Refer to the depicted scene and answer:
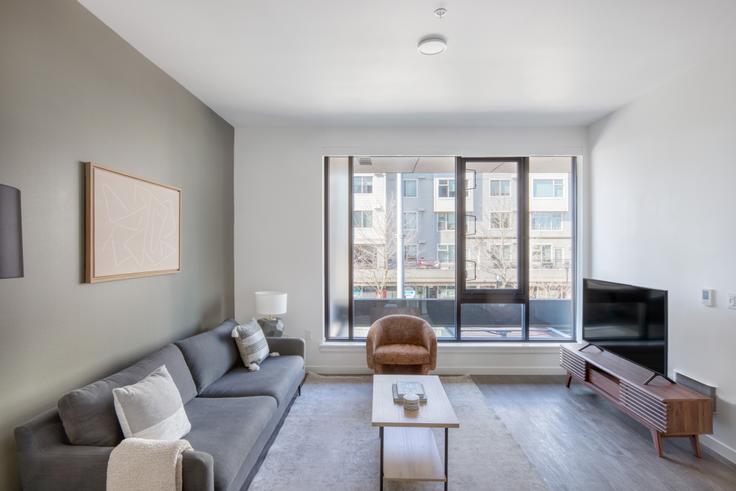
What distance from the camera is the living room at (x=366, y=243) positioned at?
73.7 inches

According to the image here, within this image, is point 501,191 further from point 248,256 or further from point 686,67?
point 248,256

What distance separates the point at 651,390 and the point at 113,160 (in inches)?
160

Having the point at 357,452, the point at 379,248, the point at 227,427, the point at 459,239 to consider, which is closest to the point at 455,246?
the point at 459,239

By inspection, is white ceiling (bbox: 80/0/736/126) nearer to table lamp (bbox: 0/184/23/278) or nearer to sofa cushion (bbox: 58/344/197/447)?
table lamp (bbox: 0/184/23/278)

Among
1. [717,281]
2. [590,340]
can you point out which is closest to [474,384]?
[590,340]

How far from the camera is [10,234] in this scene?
1146mm

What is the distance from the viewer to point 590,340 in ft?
11.9

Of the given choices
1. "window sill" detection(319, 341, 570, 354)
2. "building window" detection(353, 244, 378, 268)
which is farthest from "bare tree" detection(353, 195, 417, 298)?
"window sill" detection(319, 341, 570, 354)

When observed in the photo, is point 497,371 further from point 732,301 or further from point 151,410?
point 151,410

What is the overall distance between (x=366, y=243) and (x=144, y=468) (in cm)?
323

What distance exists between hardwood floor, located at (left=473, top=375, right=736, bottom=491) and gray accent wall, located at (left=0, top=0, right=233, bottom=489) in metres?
2.91

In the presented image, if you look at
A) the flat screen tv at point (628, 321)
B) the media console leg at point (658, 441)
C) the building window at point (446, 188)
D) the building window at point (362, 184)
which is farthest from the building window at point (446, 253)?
the media console leg at point (658, 441)

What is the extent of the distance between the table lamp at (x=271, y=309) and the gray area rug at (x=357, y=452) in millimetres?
704

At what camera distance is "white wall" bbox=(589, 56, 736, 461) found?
8.45 ft
